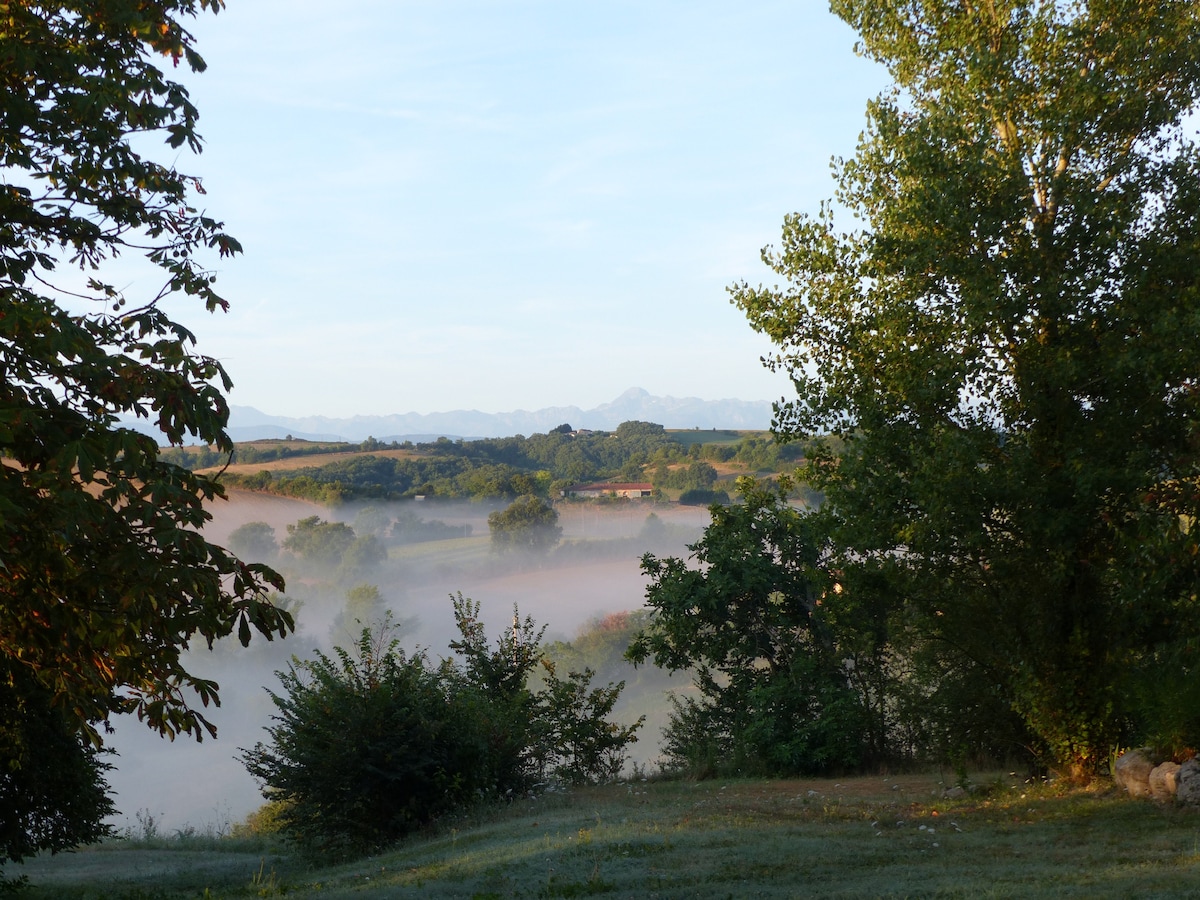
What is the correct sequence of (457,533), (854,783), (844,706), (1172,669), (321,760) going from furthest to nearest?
(457,533)
(844,706)
(854,783)
(321,760)
(1172,669)

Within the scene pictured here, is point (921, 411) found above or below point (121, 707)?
above

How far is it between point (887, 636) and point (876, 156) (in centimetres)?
1112

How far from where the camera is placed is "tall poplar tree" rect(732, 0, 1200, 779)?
11992 millimetres

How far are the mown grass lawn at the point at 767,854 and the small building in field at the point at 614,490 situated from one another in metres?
54.9

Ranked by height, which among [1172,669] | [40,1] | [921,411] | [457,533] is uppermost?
[40,1]

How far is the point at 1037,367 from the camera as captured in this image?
12.5 m

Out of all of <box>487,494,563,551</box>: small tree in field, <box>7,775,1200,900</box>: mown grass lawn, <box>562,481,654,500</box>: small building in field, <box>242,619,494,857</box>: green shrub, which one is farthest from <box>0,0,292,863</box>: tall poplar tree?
<box>487,494,563,551</box>: small tree in field

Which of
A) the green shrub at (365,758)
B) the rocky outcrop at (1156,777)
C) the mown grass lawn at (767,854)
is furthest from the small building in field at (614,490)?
the rocky outcrop at (1156,777)

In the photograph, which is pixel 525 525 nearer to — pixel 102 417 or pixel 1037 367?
pixel 1037 367

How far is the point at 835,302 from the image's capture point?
1456cm

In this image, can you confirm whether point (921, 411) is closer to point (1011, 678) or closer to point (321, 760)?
point (1011, 678)

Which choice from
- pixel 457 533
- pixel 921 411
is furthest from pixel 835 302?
pixel 457 533

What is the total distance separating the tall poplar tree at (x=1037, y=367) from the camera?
12.0 meters

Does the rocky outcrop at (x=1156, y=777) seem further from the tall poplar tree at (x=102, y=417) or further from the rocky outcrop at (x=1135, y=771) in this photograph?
the tall poplar tree at (x=102, y=417)
